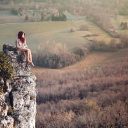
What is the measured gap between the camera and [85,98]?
20.1 m

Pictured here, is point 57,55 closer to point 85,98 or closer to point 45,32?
point 45,32

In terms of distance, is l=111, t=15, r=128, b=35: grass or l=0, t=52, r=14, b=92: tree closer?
l=0, t=52, r=14, b=92: tree

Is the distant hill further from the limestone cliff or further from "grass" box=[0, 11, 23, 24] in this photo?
the limestone cliff

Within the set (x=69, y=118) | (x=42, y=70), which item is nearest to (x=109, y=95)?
(x=69, y=118)

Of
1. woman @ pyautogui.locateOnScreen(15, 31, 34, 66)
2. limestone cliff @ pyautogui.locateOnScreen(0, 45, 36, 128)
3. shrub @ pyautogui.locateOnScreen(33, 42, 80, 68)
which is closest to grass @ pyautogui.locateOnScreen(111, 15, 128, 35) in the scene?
shrub @ pyautogui.locateOnScreen(33, 42, 80, 68)

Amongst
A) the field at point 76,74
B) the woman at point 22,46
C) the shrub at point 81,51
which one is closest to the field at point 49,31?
the field at point 76,74

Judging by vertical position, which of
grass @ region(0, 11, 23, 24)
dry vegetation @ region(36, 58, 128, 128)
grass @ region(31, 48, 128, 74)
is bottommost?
dry vegetation @ region(36, 58, 128, 128)

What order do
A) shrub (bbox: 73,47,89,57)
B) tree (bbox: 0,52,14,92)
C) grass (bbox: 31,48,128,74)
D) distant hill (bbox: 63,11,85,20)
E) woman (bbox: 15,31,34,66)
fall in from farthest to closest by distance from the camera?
distant hill (bbox: 63,11,85,20) → shrub (bbox: 73,47,89,57) → grass (bbox: 31,48,128,74) → woman (bbox: 15,31,34,66) → tree (bbox: 0,52,14,92)

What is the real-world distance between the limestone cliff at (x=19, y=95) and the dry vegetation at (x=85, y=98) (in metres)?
8.25

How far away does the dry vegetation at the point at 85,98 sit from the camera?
15414 millimetres

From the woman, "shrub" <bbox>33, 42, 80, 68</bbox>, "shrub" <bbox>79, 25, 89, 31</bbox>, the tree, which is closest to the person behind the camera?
the tree

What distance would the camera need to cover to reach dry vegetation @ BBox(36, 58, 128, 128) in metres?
15.4

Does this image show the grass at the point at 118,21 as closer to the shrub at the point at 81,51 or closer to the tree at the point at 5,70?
the shrub at the point at 81,51

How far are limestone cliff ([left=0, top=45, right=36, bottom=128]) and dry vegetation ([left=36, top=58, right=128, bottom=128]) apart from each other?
8.25 metres
